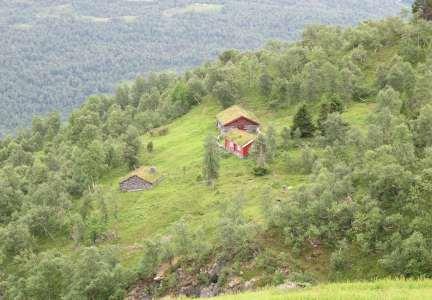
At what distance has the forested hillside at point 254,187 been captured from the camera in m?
52.8

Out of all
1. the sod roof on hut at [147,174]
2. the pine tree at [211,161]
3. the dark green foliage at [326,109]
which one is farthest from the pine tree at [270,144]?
the sod roof on hut at [147,174]

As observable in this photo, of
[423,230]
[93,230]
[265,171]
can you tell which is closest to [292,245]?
[423,230]

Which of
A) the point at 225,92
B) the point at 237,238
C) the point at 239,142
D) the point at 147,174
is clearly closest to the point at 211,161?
the point at 239,142

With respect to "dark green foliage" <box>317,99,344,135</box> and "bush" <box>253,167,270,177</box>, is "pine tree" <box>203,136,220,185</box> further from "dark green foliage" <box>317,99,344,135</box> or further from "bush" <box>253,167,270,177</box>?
"dark green foliage" <box>317,99,344,135</box>

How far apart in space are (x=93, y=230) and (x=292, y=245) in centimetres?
3045

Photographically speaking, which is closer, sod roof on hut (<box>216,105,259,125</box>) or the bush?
the bush

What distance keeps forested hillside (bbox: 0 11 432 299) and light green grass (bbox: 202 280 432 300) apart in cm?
649

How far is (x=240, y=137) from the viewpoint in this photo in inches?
3575

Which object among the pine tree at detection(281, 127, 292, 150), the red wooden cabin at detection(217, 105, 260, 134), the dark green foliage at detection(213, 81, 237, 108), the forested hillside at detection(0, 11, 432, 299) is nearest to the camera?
the forested hillside at detection(0, 11, 432, 299)

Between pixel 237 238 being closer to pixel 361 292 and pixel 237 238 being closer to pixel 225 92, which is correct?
pixel 361 292

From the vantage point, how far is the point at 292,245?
181 feet

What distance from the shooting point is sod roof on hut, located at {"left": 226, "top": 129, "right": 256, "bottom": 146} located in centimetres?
8869

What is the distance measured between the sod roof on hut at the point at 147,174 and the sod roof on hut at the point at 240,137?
11860 mm

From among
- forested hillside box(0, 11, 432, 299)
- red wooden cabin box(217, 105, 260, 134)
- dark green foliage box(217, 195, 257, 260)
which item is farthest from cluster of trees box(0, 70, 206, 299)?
red wooden cabin box(217, 105, 260, 134)
